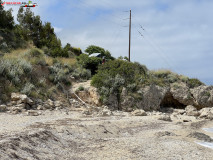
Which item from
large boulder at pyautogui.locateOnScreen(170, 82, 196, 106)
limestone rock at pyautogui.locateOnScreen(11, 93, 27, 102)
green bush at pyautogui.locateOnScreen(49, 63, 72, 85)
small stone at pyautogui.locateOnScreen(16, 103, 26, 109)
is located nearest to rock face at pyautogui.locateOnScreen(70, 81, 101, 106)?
green bush at pyautogui.locateOnScreen(49, 63, 72, 85)

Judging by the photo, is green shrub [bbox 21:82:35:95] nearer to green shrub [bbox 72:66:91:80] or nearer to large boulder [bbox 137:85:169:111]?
green shrub [bbox 72:66:91:80]

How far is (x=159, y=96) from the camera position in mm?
18438

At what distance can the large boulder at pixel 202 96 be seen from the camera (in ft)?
65.3

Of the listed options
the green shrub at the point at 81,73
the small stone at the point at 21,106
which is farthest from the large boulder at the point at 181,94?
the small stone at the point at 21,106

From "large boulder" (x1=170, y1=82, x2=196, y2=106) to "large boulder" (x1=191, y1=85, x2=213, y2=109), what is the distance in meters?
0.39

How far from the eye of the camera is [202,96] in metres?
20.0

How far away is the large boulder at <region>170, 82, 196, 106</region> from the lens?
19594mm

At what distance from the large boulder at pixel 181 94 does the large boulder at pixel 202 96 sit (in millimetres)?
390

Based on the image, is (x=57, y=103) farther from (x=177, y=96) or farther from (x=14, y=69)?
(x=177, y=96)

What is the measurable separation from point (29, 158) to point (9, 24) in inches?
847

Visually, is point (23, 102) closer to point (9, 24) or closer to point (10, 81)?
point (10, 81)

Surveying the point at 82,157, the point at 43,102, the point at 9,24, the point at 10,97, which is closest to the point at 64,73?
the point at 43,102

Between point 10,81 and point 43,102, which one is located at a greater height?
point 10,81

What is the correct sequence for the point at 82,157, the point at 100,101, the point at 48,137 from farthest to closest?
the point at 100,101 < the point at 48,137 < the point at 82,157
